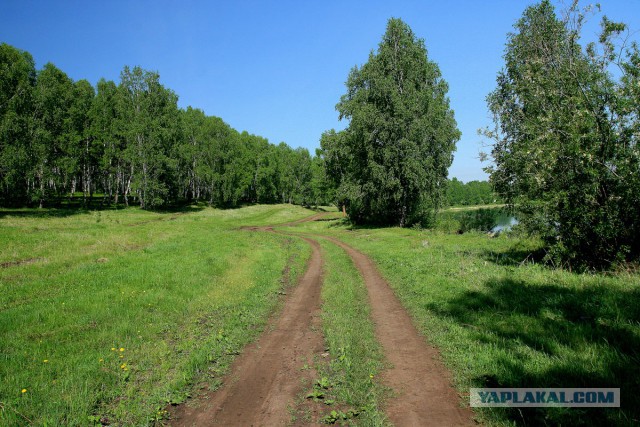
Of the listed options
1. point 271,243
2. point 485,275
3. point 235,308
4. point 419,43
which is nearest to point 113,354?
point 235,308

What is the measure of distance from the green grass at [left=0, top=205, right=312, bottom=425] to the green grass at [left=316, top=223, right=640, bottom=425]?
583cm

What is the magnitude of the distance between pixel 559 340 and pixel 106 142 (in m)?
70.6

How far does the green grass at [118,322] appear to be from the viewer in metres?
6.45

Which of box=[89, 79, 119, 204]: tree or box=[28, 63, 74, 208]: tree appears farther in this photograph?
box=[89, 79, 119, 204]: tree

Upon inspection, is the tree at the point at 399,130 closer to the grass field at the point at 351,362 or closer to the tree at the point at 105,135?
the grass field at the point at 351,362

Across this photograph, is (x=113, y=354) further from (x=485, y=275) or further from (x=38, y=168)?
(x=38, y=168)

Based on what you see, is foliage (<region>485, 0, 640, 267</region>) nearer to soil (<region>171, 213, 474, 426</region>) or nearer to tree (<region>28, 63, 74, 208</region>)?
soil (<region>171, 213, 474, 426</region>)

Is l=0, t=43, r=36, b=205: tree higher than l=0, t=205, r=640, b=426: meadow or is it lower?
higher

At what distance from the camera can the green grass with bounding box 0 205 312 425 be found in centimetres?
645

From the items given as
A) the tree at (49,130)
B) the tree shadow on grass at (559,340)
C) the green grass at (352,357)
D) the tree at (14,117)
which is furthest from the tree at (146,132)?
the tree shadow on grass at (559,340)

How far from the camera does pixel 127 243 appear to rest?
25562 mm

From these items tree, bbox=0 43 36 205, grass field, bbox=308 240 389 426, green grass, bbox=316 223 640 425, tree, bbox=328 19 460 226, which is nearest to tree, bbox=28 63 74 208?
tree, bbox=0 43 36 205

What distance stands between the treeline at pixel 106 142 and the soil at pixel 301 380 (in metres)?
48.5

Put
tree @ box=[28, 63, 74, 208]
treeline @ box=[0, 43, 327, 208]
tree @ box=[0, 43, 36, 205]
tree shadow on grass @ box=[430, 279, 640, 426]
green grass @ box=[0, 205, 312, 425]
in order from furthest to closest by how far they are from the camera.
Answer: tree @ box=[28, 63, 74, 208], treeline @ box=[0, 43, 327, 208], tree @ box=[0, 43, 36, 205], green grass @ box=[0, 205, 312, 425], tree shadow on grass @ box=[430, 279, 640, 426]
